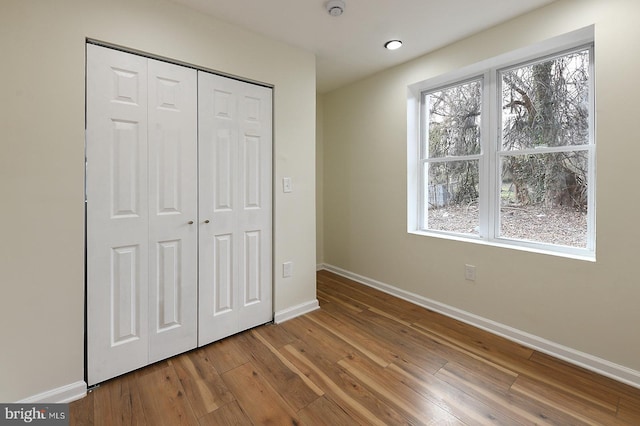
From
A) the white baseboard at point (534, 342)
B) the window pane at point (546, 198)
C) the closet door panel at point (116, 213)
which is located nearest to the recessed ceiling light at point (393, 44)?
the window pane at point (546, 198)

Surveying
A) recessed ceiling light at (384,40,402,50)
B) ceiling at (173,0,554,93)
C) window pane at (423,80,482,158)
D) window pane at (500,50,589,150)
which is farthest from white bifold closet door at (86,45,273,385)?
window pane at (500,50,589,150)

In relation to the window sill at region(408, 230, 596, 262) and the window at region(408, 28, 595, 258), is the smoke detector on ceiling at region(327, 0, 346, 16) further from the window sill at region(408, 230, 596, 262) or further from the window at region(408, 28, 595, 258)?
the window sill at region(408, 230, 596, 262)

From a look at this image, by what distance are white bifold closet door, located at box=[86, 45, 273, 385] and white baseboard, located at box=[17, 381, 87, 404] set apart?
0.06 meters

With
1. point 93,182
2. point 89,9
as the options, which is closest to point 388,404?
point 93,182

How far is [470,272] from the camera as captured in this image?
2533 millimetres

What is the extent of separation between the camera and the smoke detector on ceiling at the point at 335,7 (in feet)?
6.38

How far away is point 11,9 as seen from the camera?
57.1 inches

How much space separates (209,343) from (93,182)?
135 centimetres

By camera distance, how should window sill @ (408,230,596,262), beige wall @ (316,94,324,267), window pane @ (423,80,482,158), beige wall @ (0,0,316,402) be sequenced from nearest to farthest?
beige wall @ (0,0,316,402)
window sill @ (408,230,596,262)
window pane @ (423,80,482,158)
beige wall @ (316,94,324,267)

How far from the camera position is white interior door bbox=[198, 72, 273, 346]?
2113mm

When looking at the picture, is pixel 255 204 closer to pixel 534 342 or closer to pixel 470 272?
pixel 470 272

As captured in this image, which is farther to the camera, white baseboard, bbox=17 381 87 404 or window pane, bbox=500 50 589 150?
window pane, bbox=500 50 589 150

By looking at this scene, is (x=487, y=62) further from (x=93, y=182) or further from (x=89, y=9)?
(x=93, y=182)

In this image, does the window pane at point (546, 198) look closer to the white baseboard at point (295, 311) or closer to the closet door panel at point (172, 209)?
the white baseboard at point (295, 311)
